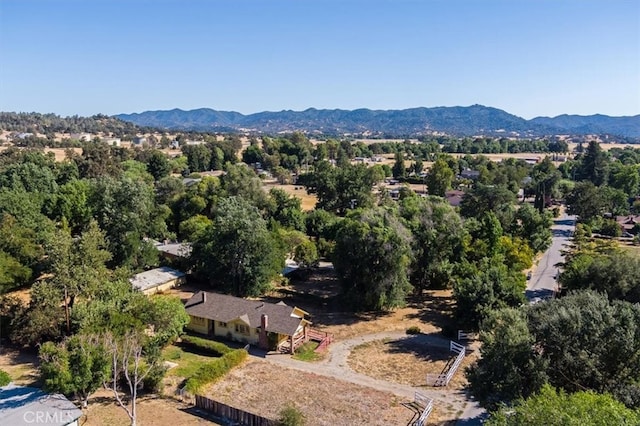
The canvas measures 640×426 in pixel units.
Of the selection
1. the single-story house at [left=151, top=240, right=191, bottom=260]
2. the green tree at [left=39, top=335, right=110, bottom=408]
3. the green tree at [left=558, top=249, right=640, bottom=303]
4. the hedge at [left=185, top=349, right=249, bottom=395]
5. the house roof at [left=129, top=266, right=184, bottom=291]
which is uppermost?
the green tree at [left=558, top=249, right=640, bottom=303]

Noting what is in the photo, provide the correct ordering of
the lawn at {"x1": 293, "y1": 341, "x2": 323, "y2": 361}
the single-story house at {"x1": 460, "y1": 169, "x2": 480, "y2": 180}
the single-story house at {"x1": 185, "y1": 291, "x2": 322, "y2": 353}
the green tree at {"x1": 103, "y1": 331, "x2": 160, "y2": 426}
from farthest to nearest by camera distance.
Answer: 1. the single-story house at {"x1": 460, "y1": 169, "x2": 480, "y2": 180}
2. the single-story house at {"x1": 185, "y1": 291, "x2": 322, "y2": 353}
3. the lawn at {"x1": 293, "y1": 341, "x2": 323, "y2": 361}
4. the green tree at {"x1": 103, "y1": 331, "x2": 160, "y2": 426}

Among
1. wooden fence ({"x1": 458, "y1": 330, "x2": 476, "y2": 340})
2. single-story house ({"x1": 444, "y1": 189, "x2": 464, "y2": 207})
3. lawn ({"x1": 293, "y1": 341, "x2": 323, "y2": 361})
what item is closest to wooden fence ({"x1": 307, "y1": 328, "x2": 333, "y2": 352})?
lawn ({"x1": 293, "y1": 341, "x2": 323, "y2": 361})

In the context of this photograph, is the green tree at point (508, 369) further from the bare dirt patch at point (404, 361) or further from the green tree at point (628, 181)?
the green tree at point (628, 181)

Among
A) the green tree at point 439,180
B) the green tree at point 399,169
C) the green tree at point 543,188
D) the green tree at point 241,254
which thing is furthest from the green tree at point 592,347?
the green tree at point 399,169

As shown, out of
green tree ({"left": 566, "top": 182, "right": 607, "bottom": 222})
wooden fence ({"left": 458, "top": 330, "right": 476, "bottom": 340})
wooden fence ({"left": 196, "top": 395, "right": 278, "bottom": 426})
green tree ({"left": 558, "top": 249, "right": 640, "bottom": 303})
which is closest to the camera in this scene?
wooden fence ({"left": 196, "top": 395, "right": 278, "bottom": 426})

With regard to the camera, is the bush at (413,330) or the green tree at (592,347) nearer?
the green tree at (592,347)

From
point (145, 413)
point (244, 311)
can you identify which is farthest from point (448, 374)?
point (145, 413)

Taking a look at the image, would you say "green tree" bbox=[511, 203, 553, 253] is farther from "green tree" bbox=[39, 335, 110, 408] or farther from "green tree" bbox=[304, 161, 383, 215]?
"green tree" bbox=[39, 335, 110, 408]

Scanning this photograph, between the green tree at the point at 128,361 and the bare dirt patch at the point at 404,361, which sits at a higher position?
the green tree at the point at 128,361
